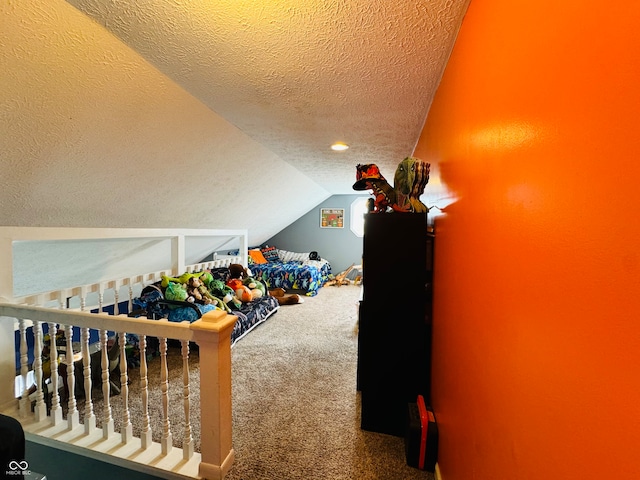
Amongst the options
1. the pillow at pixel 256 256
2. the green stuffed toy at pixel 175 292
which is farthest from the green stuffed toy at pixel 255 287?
the pillow at pixel 256 256

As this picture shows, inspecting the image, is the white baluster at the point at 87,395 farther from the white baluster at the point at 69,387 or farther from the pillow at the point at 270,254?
the pillow at the point at 270,254

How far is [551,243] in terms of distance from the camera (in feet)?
1.67

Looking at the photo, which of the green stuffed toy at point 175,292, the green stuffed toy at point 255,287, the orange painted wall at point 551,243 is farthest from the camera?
the green stuffed toy at point 255,287

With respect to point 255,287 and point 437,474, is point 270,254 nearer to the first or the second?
point 255,287

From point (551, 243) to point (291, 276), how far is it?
490 centimetres

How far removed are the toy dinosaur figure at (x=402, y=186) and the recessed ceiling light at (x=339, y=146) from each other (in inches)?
42.9

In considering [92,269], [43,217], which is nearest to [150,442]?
[43,217]

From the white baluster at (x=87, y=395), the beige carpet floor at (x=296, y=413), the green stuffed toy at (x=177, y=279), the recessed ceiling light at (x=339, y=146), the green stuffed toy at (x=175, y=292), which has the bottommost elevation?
the beige carpet floor at (x=296, y=413)

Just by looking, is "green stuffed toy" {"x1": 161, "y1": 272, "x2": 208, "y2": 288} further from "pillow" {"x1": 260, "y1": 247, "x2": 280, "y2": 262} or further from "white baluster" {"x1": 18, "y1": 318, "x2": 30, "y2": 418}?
"pillow" {"x1": 260, "y1": 247, "x2": 280, "y2": 262}

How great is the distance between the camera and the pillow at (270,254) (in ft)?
21.0

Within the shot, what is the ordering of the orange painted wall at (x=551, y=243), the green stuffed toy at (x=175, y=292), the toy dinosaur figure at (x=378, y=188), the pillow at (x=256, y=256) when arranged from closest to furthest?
the orange painted wall at (x=551, y=243)
the toy dinosaur figure at (x=378, y=188)
the green stuffed toy at (x=175, y=292)
the pillow at (x=256, y=256)

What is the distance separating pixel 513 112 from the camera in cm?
66

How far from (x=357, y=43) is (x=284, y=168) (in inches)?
94.1

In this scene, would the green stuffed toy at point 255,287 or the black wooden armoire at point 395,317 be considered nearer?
the black wooden armoire at point 395,317
